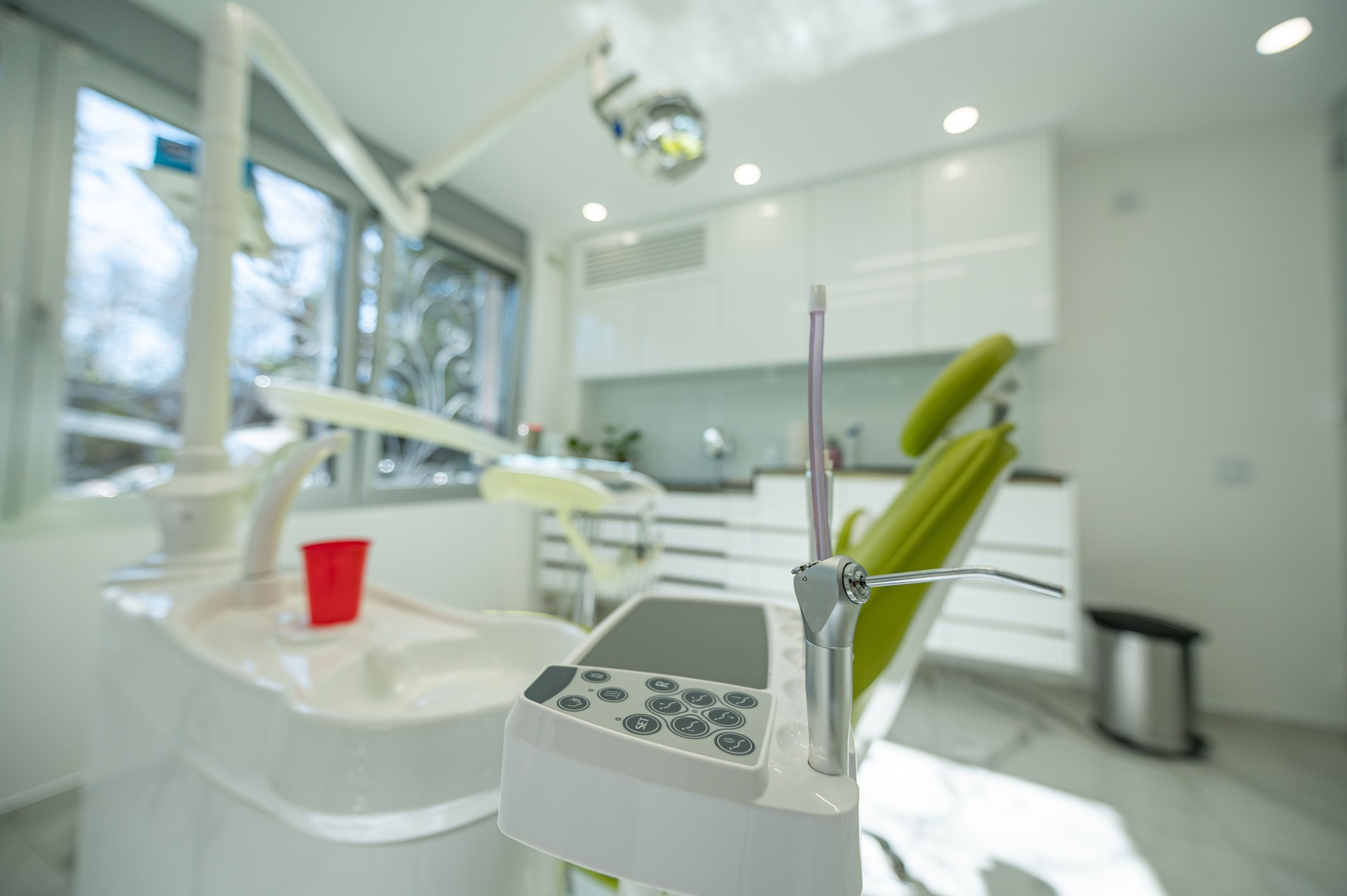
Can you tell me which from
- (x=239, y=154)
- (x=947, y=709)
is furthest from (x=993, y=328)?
(x=239, y=154)

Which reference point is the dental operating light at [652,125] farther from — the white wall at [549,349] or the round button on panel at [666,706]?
the white wall at [549,349]

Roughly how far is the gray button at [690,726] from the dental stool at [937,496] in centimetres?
45

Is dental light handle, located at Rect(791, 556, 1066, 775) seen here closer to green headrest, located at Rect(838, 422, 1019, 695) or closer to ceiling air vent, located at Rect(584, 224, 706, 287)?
green headrest, located at Rect(838, 422, 1019, 695)

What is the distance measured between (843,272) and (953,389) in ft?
7.36

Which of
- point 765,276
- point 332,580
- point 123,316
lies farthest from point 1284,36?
point 123,316

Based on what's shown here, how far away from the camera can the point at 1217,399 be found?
2.38 metres

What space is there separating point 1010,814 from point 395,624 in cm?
174

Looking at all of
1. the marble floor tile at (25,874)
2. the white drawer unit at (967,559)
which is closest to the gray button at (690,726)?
the white drawer unit at (967,559)

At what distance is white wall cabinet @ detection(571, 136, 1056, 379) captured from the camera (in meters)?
2.42

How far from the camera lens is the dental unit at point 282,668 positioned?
51cm

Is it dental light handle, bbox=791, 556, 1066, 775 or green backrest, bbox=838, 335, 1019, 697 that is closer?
dental light handle, bbox=791, 556, 1066, 775

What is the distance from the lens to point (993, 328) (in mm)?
2408

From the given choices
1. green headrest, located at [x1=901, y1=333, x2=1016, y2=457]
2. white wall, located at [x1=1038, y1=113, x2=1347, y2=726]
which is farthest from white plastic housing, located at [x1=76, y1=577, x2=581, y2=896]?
white wall, located at [x1=1038, y1=113, x2=1347, y2=726]

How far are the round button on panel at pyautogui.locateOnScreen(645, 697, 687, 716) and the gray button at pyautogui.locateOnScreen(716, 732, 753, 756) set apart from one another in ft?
0.13
